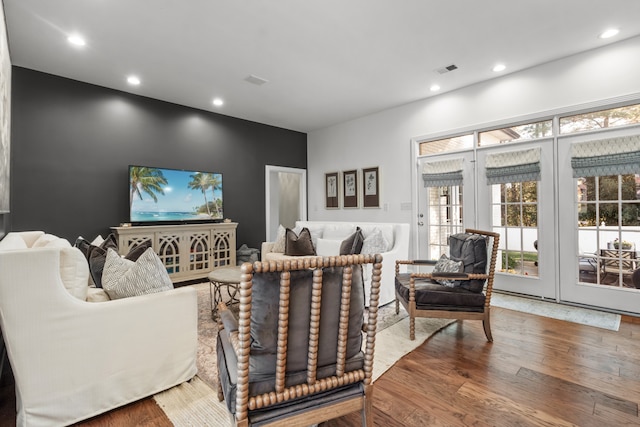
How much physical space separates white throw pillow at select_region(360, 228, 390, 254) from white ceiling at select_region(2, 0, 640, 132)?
6.66 feet

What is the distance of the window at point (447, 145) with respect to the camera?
4.32m

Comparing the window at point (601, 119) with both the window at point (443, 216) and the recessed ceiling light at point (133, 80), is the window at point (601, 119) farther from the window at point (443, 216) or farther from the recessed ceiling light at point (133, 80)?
the recessed ceiling light at point (133, 80)

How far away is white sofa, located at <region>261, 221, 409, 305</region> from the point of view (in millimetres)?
3559

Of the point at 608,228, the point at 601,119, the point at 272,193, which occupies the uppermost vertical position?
the point at 601,119

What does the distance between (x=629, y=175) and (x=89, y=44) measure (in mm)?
5598

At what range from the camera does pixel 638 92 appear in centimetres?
304

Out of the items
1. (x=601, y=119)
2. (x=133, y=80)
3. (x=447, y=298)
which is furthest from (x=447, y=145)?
(x=133, y=80)

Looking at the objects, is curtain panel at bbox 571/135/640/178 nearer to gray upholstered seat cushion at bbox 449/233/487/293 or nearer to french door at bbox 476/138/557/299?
french door at bbox 476/138/557/299

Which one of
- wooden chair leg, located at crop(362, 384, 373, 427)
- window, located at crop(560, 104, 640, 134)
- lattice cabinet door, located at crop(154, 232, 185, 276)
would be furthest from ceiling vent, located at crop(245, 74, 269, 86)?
wooden chair leg, located at crop(362, 384, 373, 427)

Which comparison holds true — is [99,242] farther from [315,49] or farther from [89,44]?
[315,49]

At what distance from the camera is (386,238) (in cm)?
394

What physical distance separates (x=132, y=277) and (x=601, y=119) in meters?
4.58

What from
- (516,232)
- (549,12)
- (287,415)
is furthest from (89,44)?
(516,232)

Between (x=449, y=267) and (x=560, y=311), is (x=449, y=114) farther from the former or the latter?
(x=560, y=311)
